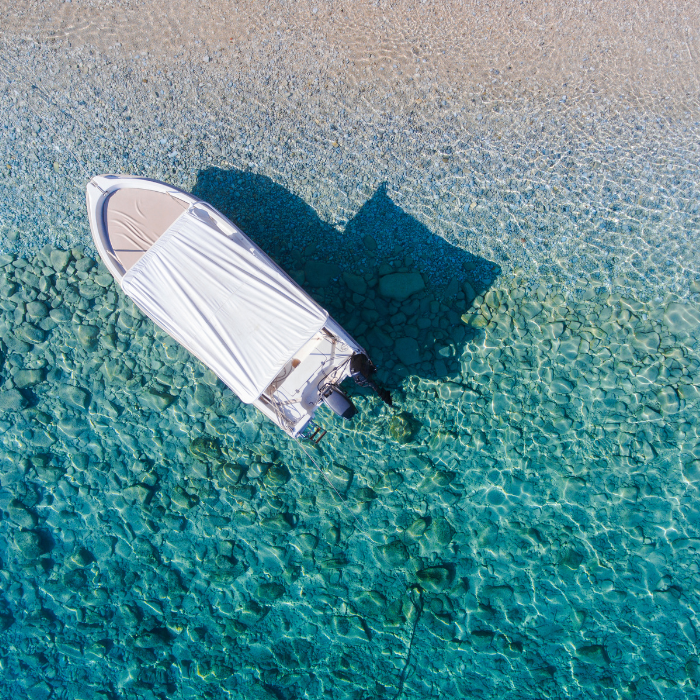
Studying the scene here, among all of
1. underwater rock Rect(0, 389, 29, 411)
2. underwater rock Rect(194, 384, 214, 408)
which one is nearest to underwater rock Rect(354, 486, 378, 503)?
underwater rock Rect(194, 384, 214, 408)

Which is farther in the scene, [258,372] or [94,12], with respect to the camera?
[94,12]

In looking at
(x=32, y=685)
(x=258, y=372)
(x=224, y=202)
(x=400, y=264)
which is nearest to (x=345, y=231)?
(x=400, y=264)

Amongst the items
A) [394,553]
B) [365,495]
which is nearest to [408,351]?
[365,495]

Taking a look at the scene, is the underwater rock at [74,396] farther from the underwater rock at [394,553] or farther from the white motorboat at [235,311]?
the underwater rock at [394,553]

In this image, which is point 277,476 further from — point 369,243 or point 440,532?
point 369,243

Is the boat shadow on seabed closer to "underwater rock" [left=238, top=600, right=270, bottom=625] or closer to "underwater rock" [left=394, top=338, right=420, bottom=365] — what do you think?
"underwater rock" [left=394, top=338, right=420, bottom=365]

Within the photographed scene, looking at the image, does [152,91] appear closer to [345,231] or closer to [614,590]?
[345,231]
